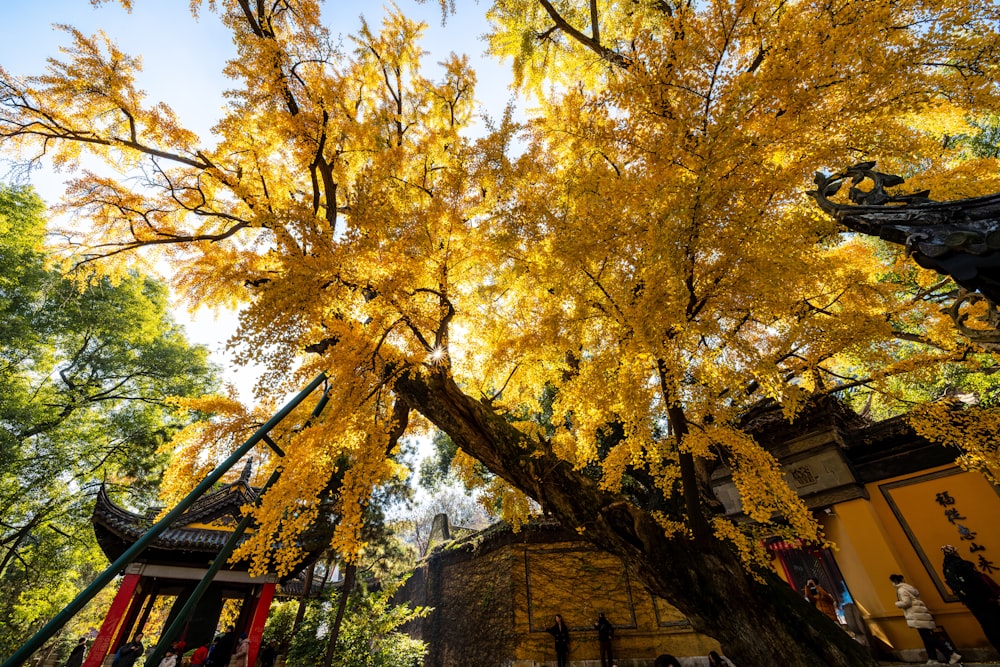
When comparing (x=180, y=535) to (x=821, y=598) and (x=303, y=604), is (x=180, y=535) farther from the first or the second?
(x=821, y=598)

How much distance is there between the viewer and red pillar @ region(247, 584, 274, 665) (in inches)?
320

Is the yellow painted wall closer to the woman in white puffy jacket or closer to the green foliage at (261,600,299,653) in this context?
the woman in white puffy jacket

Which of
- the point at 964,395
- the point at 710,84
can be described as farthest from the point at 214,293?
the point at 964,395

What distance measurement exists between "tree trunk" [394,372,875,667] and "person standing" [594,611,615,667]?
19.9ft

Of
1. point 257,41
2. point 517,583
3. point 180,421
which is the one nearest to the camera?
point 257,41

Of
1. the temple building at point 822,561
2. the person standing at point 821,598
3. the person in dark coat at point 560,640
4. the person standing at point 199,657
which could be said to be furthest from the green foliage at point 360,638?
the person standing at point 821,598

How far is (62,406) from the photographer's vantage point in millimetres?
11797

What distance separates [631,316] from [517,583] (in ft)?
33.0

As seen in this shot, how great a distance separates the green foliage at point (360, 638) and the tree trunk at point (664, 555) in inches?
219

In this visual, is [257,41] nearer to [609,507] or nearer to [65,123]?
[65,123]

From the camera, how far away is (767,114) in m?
4.73

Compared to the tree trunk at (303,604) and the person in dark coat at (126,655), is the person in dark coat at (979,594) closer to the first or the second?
the tree trunk at (303,604)

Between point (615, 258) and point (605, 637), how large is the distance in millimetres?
9471

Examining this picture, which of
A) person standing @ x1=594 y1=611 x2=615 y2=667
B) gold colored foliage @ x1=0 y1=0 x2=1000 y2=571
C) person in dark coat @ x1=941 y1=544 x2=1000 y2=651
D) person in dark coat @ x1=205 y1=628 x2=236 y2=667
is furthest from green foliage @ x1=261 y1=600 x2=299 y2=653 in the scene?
person in dark coat @ x1=941 y1=544 x2=1000 y2=651
